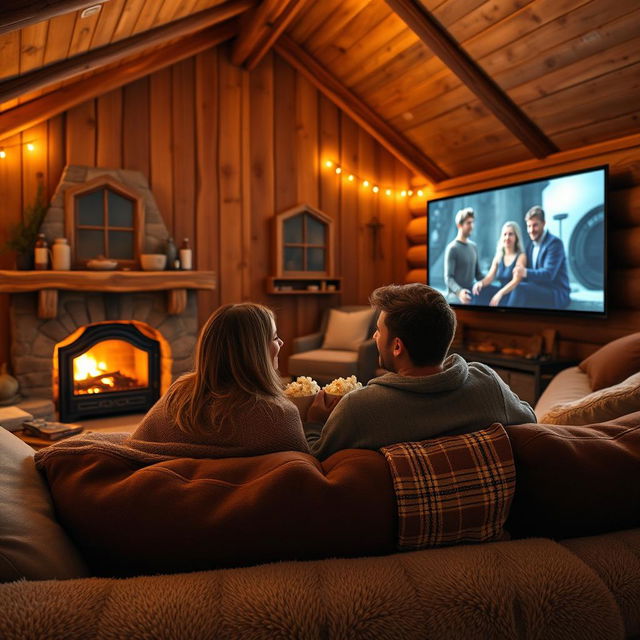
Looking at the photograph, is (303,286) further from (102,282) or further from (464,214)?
(102,282)

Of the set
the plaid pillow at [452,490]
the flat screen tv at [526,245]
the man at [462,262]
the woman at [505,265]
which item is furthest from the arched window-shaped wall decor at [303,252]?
the plaid pillow at [452,490]

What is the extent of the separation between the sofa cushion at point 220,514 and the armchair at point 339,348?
12.6ft

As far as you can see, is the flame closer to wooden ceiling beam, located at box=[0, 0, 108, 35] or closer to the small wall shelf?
the small wall shelf

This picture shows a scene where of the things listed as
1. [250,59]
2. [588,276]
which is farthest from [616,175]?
[250,59]

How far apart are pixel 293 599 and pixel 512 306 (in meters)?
4.22

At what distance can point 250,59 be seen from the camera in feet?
17.2

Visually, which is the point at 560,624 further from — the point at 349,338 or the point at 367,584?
the point at 349,338

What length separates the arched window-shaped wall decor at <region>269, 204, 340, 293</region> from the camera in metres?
5.48

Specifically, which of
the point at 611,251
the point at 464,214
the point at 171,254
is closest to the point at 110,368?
the point at 171,254

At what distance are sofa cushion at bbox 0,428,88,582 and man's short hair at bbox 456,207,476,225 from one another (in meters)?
4.57

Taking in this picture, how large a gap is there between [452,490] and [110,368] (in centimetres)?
421

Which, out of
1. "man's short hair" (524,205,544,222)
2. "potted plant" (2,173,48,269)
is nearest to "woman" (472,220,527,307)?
"man's short hair" (524,205,544,222)

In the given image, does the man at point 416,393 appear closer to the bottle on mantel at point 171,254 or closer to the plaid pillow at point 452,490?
the plaid pillow at point 452,490

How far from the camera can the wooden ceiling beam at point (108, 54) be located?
362 cm
